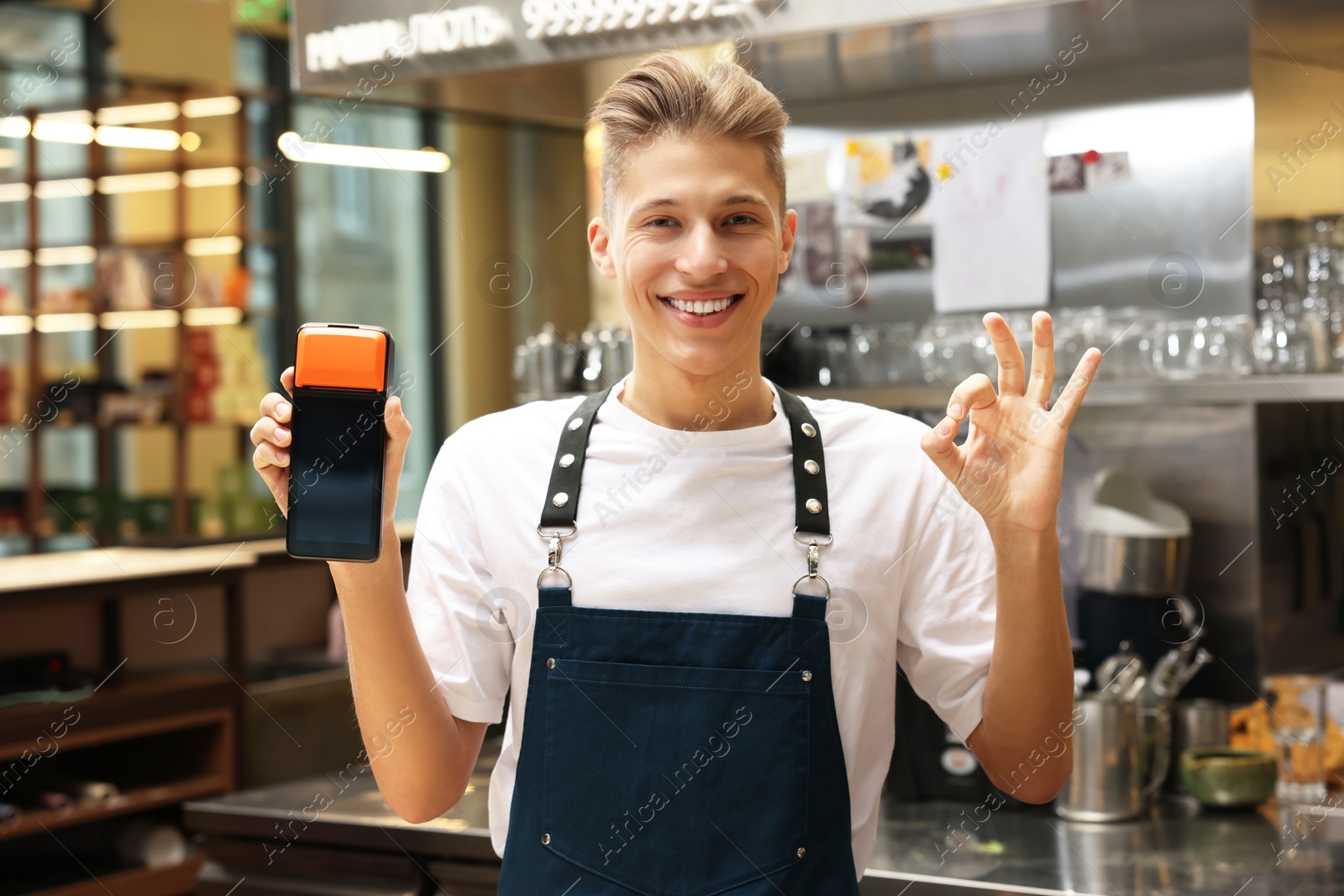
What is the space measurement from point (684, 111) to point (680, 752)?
2.09ft

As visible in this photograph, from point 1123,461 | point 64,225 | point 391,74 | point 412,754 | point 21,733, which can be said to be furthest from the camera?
point 64,225

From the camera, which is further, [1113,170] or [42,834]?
[42,834]

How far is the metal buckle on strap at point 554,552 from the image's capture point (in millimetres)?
1378

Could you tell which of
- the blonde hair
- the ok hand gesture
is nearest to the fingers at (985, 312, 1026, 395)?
the ok hand gesture

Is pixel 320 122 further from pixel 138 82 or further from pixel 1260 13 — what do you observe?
pixel 1260 13

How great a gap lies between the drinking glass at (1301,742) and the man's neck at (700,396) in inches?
46.8

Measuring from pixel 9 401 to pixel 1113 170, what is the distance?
4.76 metres

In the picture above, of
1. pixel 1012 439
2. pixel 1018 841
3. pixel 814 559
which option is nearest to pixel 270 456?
pixel 814 559

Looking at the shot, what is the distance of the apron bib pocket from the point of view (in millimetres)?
1308

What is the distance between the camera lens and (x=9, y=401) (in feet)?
18.3

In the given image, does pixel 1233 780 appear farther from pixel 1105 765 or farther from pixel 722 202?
pixel 722 202

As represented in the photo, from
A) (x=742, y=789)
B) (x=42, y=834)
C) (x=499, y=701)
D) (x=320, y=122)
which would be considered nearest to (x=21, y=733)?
(x=42, y=834)

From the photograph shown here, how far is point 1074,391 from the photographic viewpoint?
1199 mm

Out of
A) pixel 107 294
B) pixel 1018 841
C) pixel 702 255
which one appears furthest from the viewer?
Answer: pixel 107 294
